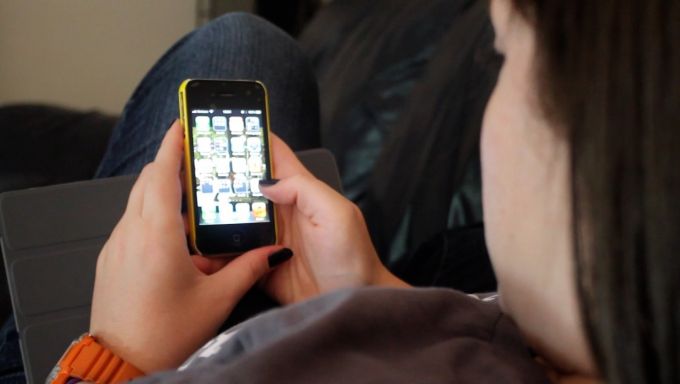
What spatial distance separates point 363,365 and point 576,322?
0.40 feet

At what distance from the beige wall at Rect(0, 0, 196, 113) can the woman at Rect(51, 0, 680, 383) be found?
46.0 inches

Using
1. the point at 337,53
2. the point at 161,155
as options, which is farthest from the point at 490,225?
the point at 337,53

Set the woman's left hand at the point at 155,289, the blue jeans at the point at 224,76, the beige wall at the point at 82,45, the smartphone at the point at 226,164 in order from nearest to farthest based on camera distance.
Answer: the woman's left hand at the point at 155,289
the smartphone at the point at 226,164
the blue jeans at the point at 224,76
the beige wall at the point at 82,45

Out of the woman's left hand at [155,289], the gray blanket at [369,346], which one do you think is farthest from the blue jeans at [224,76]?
the gray blanket at [369,346]

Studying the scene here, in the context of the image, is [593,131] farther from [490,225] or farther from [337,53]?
[337,53]

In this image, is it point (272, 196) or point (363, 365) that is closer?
point (363, 365)

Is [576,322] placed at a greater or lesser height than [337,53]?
lesser

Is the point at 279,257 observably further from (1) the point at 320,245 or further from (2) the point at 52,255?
(2) the point at 52,255

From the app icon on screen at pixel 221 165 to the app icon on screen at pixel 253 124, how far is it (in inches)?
1.6

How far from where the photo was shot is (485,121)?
1.46 ft

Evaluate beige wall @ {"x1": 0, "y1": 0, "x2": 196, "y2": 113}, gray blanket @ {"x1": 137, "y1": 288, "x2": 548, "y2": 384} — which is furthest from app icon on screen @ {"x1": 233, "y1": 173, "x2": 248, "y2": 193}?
beige wall @ {"x1": 0, "y1": 0, "x2": 196, "y2": 113}

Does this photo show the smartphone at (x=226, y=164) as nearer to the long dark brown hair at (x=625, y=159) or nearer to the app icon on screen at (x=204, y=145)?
the app icon on screen at (x=204, y=145)

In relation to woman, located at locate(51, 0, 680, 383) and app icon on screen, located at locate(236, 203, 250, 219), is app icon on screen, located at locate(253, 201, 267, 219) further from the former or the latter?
woman, located at locate(51, 0, 680, 383)

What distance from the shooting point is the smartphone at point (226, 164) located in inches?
25.9
